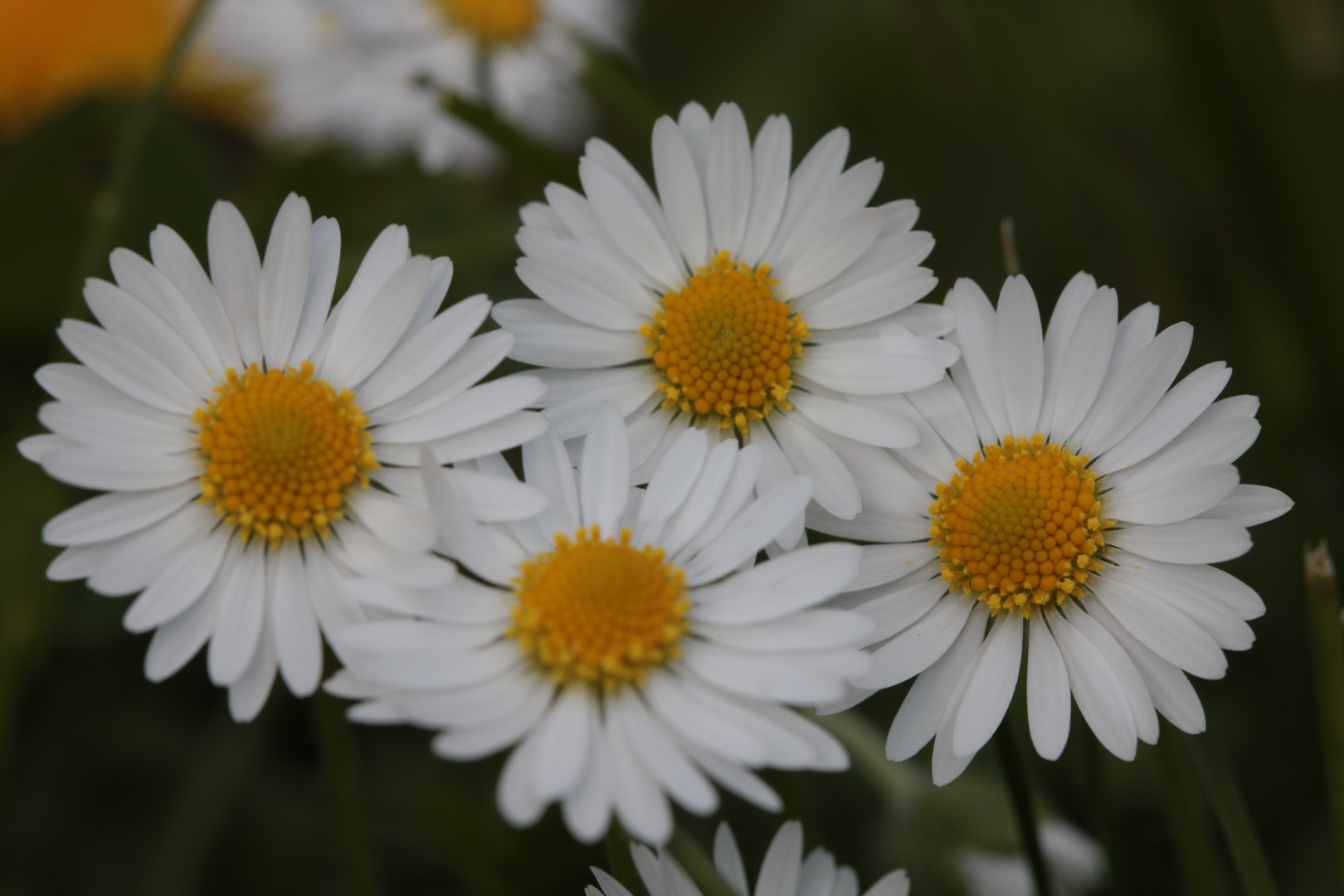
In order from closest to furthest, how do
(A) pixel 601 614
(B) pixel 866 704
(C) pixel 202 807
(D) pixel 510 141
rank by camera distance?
(A) pixel 601 614 → (D) pixel 510 141 → (C) pixel 202 807 → (B) pixel 866 704

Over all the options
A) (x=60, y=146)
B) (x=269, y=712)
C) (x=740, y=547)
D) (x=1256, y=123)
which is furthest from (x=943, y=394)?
(x=60, y=146)

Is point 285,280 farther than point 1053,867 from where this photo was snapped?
No

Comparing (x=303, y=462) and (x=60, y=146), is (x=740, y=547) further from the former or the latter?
(x=60, y=146)

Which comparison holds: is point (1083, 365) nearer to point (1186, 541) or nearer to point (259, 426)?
point (1186, 541)

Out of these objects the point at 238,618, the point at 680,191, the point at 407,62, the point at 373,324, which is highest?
the point at 407,62

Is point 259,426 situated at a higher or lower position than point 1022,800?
higher

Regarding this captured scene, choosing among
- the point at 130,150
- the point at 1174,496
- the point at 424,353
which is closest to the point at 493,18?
the point at 130,150
